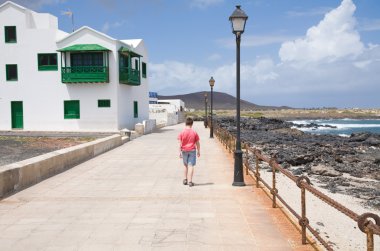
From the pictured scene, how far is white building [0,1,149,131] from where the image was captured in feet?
102

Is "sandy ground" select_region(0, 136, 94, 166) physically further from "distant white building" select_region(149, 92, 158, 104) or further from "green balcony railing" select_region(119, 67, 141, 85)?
"distant white building" select_region(149, 92, 158, 104)

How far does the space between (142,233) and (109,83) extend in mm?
25646

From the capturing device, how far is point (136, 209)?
8039mm

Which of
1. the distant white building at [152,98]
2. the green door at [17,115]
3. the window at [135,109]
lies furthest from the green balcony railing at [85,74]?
the distant white building at [152,98]

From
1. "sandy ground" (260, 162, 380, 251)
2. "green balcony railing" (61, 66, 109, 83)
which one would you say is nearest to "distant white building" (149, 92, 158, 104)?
"green balcony railing" (61, 66, 109, 83)

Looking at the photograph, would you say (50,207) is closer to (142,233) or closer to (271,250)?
(142,233)

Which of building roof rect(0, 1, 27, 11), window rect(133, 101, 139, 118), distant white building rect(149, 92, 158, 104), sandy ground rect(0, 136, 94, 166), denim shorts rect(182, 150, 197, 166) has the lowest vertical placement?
sandy ground rect(0, 136, 94, 166)

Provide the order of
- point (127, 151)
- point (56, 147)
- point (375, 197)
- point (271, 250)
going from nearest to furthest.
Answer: point (271, 250)
point (375, 197)
point (127, 151)
point (56, 147)

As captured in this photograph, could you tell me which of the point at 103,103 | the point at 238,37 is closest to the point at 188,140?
the point at 238,37

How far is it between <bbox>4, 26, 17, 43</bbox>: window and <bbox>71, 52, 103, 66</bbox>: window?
4.72 meters

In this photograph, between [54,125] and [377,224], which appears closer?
[377,224]

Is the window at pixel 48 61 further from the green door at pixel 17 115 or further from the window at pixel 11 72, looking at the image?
→ the green door at pixel 17 115

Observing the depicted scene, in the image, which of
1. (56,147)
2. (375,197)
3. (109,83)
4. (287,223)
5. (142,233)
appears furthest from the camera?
(109,83)

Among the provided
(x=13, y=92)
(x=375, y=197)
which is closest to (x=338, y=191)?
(x=375, y=197)
